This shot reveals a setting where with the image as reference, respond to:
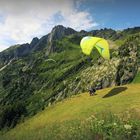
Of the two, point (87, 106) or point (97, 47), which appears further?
point (97, 47)

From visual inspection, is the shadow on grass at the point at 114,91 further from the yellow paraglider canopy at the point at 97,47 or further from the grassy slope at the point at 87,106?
the yellow paraglider canopy at the point at 97,47

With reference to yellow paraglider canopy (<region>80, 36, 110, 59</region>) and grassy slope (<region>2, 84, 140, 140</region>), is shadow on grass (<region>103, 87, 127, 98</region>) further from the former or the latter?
yellow paraglider canopy (<region>80, 36, 110, 59</region>)

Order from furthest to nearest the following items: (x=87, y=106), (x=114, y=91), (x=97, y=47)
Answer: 1. (x=97, y=47)
2. (x=114, y=91)
3. (x=87, y=106)

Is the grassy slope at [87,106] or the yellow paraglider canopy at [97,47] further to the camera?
the yellow paraglider canopy at [97,47]

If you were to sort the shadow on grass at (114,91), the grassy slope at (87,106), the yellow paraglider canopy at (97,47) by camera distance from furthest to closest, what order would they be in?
1. the yellow paraglider canopy at (97,47)
2. the shadow on grass at (114,91)
3. the grassy slope at (87,106)

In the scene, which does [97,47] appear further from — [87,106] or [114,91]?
[87,106]

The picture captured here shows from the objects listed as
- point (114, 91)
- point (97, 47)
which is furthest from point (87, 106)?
point (97, 47)

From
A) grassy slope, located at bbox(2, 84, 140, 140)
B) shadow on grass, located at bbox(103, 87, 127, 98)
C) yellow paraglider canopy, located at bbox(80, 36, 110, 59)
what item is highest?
yellow paraglider canopy, located at bbox(80, 36, 110, 59)

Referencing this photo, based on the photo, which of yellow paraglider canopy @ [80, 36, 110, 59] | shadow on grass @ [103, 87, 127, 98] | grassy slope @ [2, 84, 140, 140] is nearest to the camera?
grassy slope @ [2, 84, 140, 140]

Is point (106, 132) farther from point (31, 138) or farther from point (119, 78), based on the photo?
point (119, 78)

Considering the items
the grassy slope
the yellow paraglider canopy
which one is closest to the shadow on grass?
the grassy slope

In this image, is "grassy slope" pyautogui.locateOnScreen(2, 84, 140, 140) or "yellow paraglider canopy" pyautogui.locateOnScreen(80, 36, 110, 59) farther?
"yellow paraglider canopy" pyautogui.locateOnScreen(80, 36, 110, 59)

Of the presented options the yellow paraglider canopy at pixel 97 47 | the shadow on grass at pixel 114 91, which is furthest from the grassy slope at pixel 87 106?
the yellow paraglider canopy at pixel 97 47

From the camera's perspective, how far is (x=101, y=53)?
143 feet
